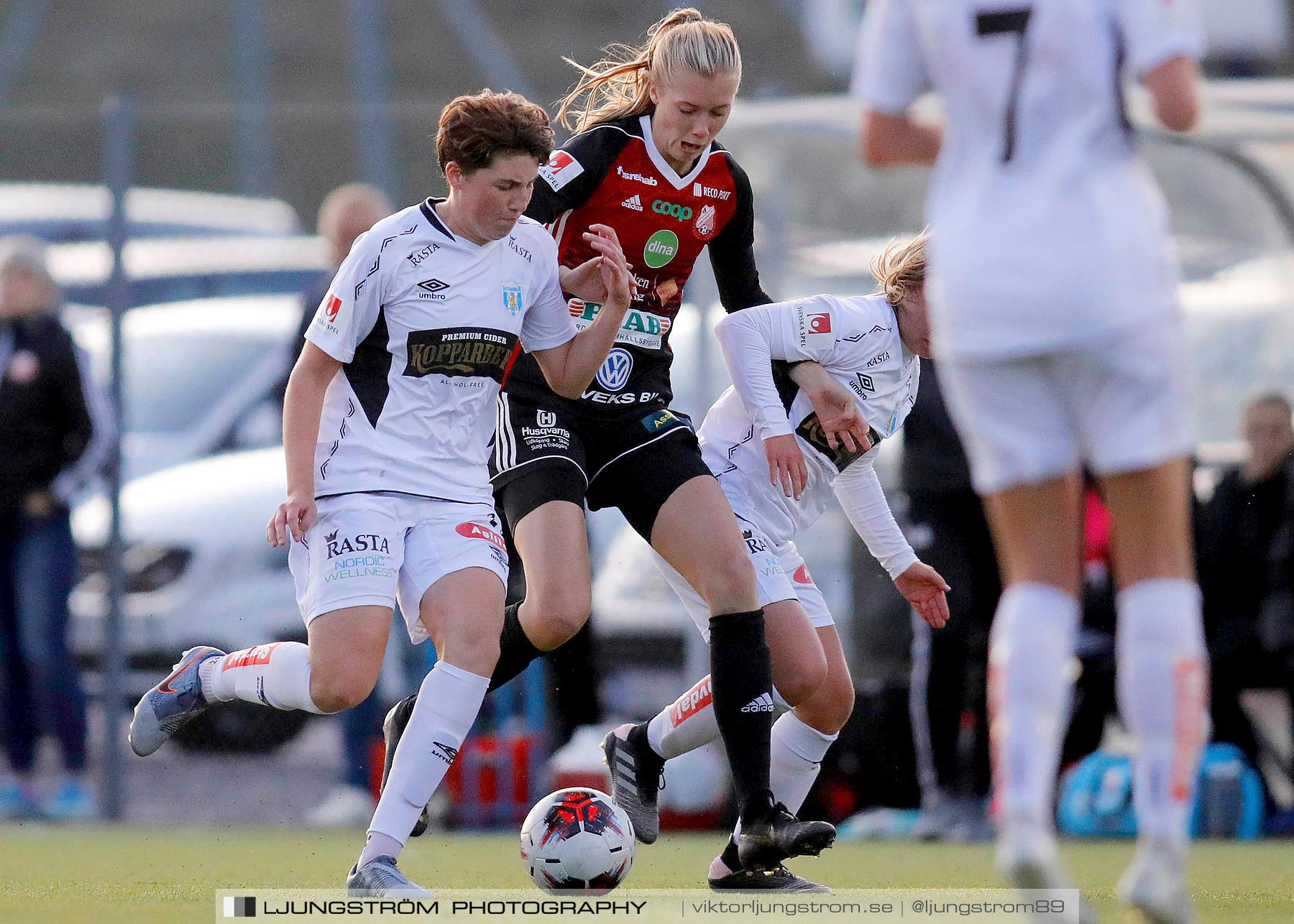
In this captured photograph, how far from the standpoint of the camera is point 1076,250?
3.39m

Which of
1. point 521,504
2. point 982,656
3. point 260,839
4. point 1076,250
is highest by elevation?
point 1076,250

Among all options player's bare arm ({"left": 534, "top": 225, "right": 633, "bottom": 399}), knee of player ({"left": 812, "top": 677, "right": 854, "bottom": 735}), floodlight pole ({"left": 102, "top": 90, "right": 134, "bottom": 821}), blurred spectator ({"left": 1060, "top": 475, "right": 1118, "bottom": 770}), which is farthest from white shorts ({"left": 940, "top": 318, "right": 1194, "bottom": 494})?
floodlight pole ({"left": 102, "top": 90, "right": 134, "bottom": 821})

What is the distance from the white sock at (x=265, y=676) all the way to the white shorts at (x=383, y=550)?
0.13 meters

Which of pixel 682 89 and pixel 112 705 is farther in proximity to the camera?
pixel 112 705

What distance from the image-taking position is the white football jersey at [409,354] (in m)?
4.84

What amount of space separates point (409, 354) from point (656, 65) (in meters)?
0.99

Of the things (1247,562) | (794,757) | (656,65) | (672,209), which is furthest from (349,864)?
(1247,562)

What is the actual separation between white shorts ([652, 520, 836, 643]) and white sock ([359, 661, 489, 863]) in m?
0.72

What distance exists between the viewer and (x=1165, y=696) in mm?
3406

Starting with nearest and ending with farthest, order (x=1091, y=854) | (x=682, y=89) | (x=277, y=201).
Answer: (x=682, y=89), (x=1091, y=854), (x=277, y=201)

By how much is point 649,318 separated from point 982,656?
9.66 feet

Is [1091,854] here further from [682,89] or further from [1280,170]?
[1280,170]

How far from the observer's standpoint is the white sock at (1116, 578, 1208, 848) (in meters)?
3.38

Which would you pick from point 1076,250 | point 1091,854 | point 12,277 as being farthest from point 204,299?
point 1076,250
